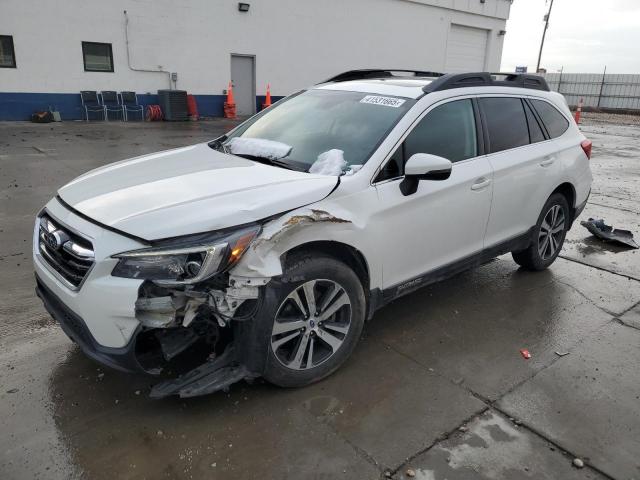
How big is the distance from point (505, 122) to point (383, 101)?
1236mm

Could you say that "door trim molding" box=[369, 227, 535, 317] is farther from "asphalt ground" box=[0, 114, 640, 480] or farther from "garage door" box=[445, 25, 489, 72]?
"garage door" box=[445, 25, 489, 72]

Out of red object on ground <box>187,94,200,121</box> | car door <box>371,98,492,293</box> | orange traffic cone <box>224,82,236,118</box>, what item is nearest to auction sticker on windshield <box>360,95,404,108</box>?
car door <box>371,98,492,293</box>

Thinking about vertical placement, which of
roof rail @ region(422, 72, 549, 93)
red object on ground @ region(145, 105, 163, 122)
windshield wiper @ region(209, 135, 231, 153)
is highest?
roof rail @ region(422, 72, 549, 93)

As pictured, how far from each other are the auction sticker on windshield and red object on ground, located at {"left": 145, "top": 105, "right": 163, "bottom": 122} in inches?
594

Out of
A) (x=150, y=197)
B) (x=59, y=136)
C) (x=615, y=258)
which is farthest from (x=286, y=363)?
(x=59, y=136)

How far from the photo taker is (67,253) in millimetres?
2689

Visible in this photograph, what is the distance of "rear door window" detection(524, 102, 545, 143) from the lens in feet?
14.7

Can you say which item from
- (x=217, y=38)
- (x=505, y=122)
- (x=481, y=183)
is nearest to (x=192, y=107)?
(x=217, y=38)

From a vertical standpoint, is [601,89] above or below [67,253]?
below

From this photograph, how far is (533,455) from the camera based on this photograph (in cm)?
263

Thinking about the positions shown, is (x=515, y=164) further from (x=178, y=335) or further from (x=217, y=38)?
(x=217, y=38)

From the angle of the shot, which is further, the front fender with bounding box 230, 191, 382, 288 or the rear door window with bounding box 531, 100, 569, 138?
the rear door window with bounding box 531, 100, 569, 138

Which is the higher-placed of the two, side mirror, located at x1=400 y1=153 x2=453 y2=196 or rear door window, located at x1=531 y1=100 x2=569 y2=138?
rear door window, located at x1=531 y1=100 x2=569 y2=138

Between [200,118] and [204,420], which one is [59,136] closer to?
[200,118]
